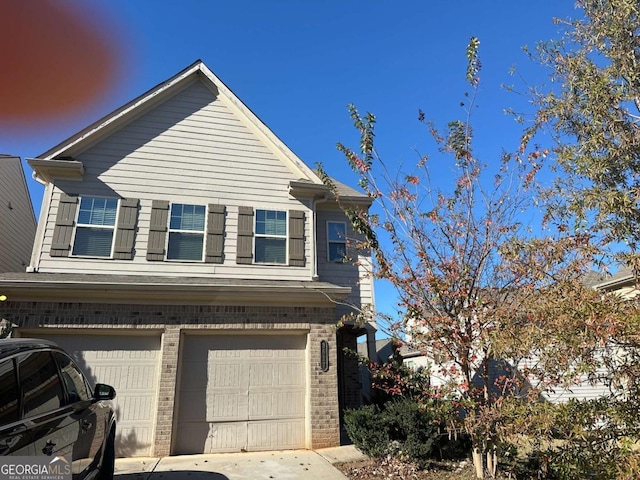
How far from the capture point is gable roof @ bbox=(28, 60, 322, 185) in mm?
9672

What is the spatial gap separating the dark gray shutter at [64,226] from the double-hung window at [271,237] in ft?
13.8

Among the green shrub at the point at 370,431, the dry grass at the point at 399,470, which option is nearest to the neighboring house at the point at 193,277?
the green shrub at the point at 370,431

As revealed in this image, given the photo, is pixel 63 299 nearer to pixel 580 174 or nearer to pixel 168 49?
pixel 168 49

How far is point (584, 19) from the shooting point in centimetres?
624

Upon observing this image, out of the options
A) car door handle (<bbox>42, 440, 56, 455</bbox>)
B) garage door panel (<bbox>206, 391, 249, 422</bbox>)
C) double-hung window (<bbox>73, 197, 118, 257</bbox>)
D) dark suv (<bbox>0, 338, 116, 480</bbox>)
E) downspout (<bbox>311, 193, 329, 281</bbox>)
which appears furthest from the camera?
downspout (<bbox>311, 193, 329, 281</bbox>)

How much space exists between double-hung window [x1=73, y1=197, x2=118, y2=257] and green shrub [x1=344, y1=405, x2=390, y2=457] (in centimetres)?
655

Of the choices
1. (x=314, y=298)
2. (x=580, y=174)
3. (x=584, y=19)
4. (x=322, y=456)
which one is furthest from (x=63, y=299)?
(x=584, y=19)

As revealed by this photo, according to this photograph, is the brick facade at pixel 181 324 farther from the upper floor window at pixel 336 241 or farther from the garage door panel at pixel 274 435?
the upper floor window at pixel 336 241

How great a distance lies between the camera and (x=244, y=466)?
24.4 ft

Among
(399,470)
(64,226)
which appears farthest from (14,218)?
(399,470)

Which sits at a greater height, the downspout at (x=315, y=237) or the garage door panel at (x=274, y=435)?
the downspout at (x=315, y=237)

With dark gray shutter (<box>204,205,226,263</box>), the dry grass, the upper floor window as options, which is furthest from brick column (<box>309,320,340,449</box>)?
→ dark gray shutter (<box>204,205,226,263</box>)

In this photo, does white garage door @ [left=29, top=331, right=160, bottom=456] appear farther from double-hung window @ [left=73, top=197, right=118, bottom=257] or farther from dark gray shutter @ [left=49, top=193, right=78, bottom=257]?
double-hung window @ [left=73, top=197, right=118, bottom=257]

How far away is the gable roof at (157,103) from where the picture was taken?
31.7 feet
